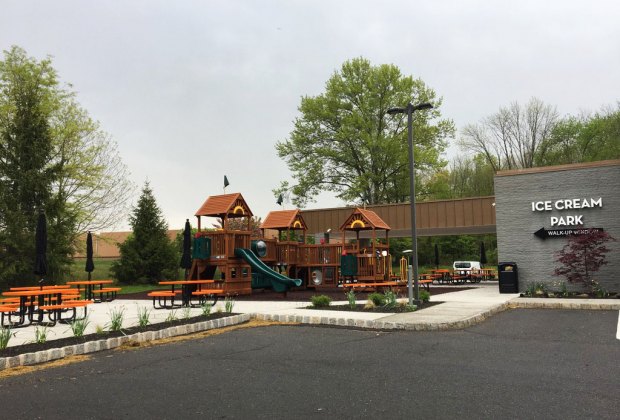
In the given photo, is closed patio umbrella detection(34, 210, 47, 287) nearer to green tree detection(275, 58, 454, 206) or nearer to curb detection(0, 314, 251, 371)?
curb detection(0, 314, 251, 371)

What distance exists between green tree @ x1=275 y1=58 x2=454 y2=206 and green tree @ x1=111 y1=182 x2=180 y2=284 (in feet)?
50.6

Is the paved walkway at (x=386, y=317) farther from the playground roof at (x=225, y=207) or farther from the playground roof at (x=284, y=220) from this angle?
the playground roof at (x=284, y=220)

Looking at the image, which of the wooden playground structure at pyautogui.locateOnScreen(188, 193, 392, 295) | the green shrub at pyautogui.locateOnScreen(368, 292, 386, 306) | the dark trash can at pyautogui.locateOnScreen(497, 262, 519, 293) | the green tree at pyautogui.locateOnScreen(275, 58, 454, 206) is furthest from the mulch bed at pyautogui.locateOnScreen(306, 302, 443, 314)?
the green tree at pyautogui.locateOnScreen(275, 58, 454, 206)

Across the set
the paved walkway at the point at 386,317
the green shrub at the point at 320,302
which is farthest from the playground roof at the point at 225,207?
the green shrub at the point at 320,302

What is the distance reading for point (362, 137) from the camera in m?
→ 40.6

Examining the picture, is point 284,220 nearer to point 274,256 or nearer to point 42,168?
point 274,256

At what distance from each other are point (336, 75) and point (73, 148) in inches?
864

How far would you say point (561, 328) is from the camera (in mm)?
10586

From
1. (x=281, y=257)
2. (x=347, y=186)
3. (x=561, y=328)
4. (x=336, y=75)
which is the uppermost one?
(x=336, y=75)

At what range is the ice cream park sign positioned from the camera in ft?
60.5

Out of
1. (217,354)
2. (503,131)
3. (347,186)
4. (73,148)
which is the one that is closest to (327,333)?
(217,354)

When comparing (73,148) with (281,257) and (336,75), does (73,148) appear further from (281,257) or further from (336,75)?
(336,75)

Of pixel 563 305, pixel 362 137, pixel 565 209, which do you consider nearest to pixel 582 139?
pixel 362 137

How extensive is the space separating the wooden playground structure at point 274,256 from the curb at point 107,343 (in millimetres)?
9515
